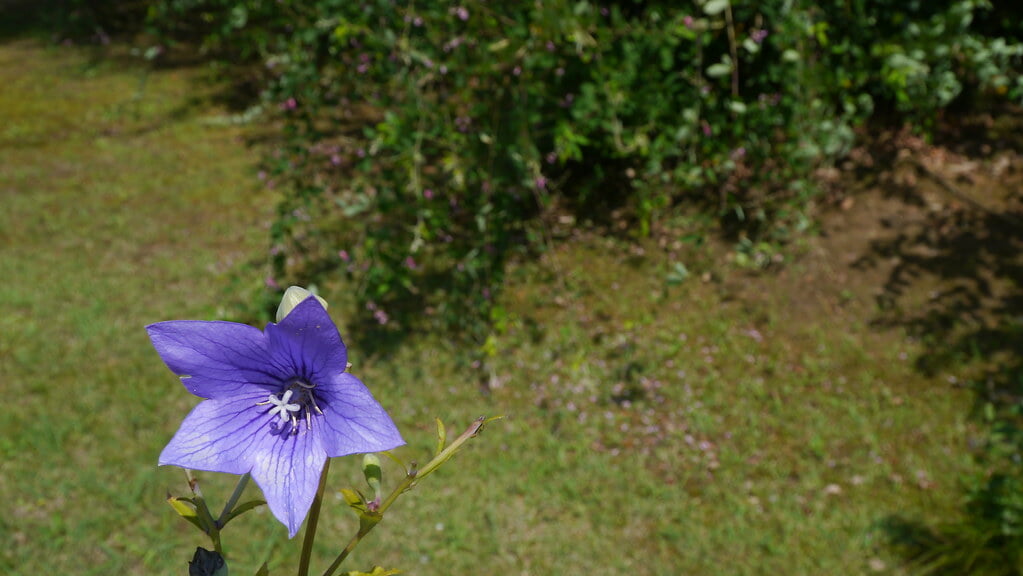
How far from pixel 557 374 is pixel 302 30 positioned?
1824 millimetres

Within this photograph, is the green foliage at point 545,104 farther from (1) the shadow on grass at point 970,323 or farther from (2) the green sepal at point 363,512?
(2) the green sepal at point 363,512

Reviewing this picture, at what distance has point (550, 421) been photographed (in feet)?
10.9

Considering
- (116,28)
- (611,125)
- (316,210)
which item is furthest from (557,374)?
(116,28)

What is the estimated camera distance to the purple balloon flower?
67cm

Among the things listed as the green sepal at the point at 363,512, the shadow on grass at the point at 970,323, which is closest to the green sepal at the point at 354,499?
the green sepal at the point at 363,512

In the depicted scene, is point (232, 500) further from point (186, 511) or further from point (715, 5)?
point (715, 5)

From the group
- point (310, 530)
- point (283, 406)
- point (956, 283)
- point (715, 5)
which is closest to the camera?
point (310, 530)

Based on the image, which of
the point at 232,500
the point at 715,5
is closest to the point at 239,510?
the point at 232,500

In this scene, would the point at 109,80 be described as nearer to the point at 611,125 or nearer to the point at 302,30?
the point at 302,30

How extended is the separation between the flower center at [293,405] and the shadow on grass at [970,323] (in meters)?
2.63

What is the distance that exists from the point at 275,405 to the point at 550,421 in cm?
262

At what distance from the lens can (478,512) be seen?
2.94 m

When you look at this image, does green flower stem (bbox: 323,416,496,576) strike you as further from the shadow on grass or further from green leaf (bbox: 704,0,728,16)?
green leaf (bbox: 704,0,728,16)

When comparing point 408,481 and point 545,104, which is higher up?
point 408,481
